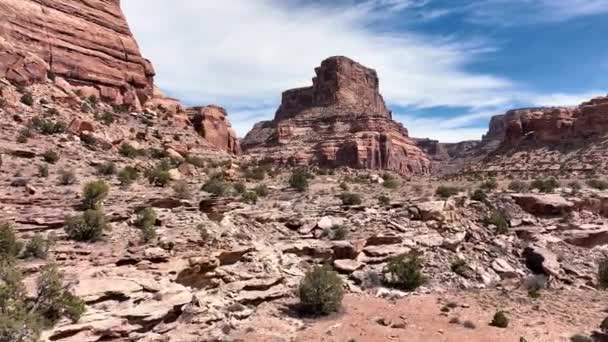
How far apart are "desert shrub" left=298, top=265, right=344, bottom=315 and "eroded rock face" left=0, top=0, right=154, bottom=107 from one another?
24125 mm

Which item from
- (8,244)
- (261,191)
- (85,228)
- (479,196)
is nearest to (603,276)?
(479,196)

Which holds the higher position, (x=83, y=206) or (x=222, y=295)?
(x=83, y=206)

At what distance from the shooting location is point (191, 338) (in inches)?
484

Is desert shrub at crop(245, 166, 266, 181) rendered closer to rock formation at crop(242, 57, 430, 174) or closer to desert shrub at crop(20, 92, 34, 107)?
desert shrub at crop(20, 92, 34, 107)

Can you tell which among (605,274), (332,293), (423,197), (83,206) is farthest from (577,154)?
(83,206)

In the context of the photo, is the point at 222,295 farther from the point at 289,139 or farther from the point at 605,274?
the point at 289,139

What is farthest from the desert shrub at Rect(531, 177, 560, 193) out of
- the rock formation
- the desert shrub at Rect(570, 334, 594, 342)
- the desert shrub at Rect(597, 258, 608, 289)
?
the rock formation

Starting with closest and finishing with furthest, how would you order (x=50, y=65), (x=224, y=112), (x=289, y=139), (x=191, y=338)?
(x=191, y=338) → (x=50, y=65) → (x=224, y=112) → (x=289, y=139)

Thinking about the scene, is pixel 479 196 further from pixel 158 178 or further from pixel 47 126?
pixel 47 126

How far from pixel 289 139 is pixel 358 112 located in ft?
60.6

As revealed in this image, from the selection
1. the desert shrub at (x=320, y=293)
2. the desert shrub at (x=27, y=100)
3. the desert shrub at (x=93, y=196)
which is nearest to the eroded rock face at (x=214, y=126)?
the desert shrub at (x=27, y=100)

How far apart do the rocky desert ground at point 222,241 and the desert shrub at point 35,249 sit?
4 centimetres

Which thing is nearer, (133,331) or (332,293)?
(133,331)

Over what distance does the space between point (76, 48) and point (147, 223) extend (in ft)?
85.3
